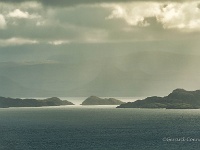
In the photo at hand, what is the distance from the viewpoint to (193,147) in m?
→ 162

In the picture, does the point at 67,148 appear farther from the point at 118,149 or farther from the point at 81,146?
the point at 118,149

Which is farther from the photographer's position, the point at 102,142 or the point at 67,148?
the point at 102,142

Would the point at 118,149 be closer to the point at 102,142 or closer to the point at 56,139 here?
the point at 102,142

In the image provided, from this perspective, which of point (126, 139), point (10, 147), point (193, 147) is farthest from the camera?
point (126, 139)

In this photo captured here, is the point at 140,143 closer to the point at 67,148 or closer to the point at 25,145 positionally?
the point at 67,148

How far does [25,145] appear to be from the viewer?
178875 millimetres

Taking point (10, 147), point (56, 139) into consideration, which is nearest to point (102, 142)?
point (56, 139)

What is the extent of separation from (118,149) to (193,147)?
3122 centimetres

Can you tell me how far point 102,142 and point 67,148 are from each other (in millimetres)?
22807

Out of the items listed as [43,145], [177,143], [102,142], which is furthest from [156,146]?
[43,145]

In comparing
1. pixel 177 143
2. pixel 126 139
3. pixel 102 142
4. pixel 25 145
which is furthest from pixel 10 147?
pixel 177 143

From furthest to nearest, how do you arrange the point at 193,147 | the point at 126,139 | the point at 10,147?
the point at 126,139, the point at 10,147, the point at 193,147

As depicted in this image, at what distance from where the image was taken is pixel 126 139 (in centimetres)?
19700

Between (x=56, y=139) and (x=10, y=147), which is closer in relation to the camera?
(x=10, y=147)
